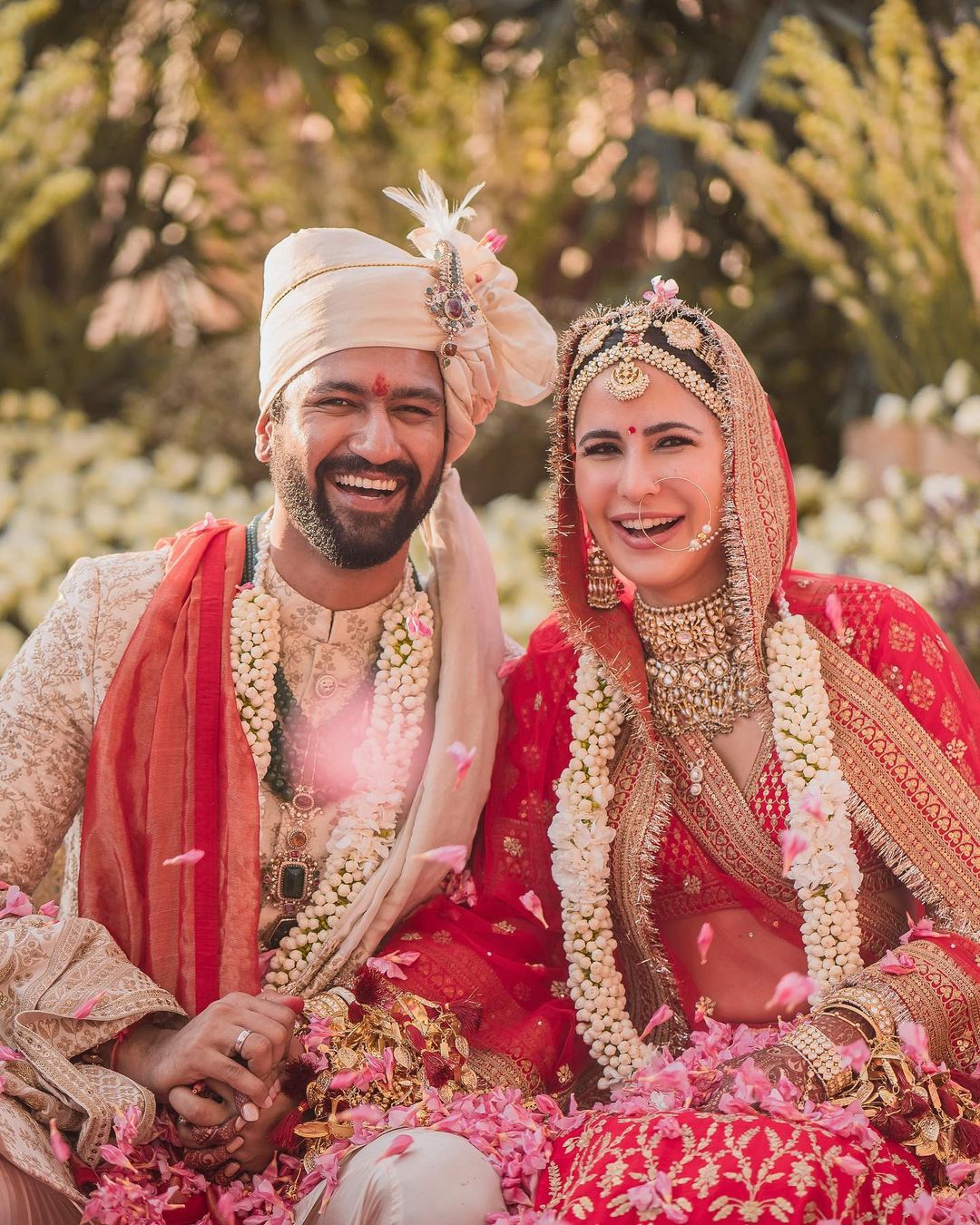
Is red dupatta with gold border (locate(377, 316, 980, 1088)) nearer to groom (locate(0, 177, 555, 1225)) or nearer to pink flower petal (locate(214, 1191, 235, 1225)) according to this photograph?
groom (locate(0, 177, 555, 1225))

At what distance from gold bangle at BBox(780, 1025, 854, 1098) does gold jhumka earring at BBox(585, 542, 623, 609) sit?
888 mm

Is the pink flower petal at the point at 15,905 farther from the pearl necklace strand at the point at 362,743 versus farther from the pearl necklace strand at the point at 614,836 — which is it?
the pearl necklace strand at the point at 614,836

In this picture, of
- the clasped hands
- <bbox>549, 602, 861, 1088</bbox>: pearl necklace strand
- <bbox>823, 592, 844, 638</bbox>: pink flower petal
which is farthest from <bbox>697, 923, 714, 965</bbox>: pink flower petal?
the clasped hands

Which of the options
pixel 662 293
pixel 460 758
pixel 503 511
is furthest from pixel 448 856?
pixel 503 511

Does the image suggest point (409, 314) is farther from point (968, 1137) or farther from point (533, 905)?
point (968, 1137)

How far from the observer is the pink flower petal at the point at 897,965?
8.53 feet

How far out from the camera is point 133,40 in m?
7.36

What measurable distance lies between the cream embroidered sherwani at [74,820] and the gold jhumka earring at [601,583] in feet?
1.22

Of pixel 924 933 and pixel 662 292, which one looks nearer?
pixel 924 933

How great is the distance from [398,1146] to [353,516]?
3.77 feet

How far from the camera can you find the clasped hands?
8.23 feet

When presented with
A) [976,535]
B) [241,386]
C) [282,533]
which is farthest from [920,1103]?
[241,386]

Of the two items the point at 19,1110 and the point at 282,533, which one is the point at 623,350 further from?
the point at 19,1110

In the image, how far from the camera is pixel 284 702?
3.02 metres
